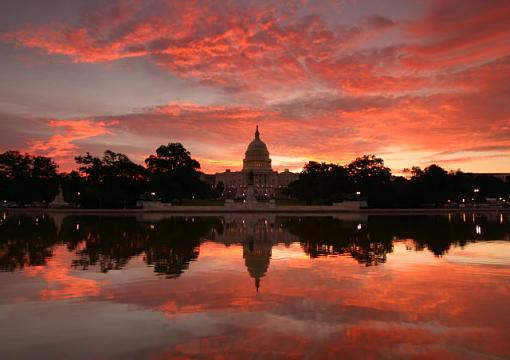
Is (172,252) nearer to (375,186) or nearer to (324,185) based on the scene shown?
(324,185)

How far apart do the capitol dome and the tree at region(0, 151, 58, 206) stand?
8873 cm

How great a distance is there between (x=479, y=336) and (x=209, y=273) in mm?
8239

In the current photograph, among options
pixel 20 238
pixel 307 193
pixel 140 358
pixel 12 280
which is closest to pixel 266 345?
pixel 140 358

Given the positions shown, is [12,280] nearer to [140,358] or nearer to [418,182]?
[140,358]

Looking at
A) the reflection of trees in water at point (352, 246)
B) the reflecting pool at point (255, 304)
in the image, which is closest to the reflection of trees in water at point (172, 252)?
the reflecting pool at point (255, 304)

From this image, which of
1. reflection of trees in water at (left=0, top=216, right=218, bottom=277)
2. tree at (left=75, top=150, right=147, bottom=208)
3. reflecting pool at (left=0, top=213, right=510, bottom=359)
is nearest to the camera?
reflecting pool at (left=0, top=213, right=510, bottom=359)

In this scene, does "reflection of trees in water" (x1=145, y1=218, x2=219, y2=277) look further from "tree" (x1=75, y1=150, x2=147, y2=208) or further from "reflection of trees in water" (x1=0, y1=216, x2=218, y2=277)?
"tree" (x1=75, y1=150, x2=147, y2=208)

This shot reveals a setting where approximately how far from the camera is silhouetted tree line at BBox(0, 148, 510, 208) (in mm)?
77688

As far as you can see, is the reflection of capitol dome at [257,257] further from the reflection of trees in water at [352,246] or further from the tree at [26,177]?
the tree at [26,177]

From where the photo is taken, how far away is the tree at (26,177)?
297ft

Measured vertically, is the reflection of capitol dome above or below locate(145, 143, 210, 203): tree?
below

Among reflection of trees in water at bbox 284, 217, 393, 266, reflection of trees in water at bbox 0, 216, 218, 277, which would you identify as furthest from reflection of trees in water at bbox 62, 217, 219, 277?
reflection of trees in water at bbox 284, 217, 393, 266

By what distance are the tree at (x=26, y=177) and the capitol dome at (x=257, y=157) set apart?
3493 inches

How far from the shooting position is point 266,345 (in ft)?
27.1
